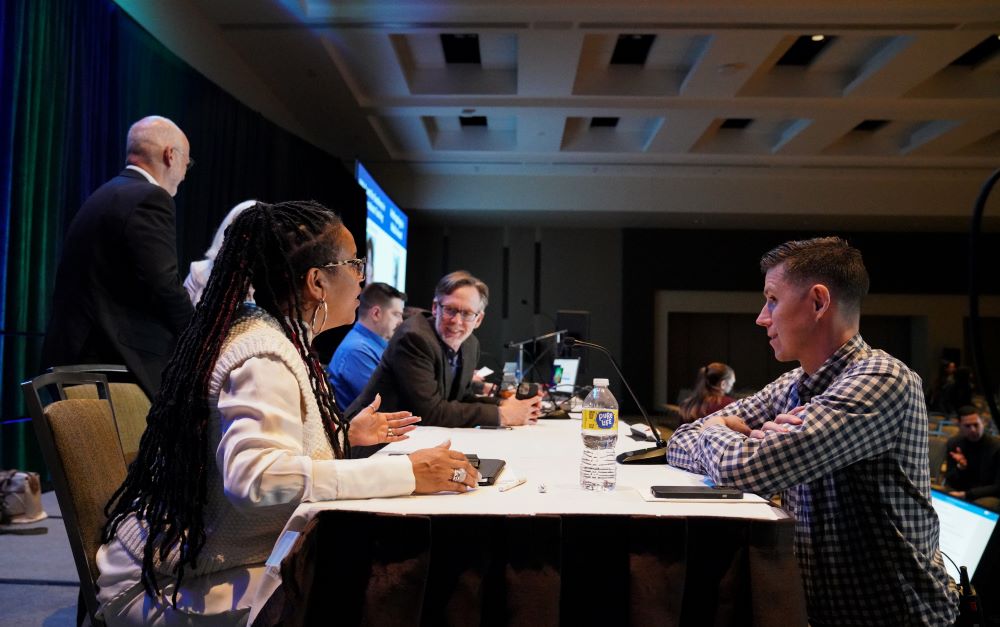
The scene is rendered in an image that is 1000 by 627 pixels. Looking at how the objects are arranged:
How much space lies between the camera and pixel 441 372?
114 inches

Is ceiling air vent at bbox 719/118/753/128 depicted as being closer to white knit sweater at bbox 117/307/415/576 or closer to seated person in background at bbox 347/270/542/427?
seated person in background at bbox 347/270/542/427

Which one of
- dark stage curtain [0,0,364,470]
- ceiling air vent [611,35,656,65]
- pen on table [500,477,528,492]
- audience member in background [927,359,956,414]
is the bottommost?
audience member in background [927,359,956,414]

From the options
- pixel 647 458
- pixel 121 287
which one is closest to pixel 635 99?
pixel 121 287

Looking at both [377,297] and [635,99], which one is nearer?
[377,297]

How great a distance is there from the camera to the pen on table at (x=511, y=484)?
53.4 inches

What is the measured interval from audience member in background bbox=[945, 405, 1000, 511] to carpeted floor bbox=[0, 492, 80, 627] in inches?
194

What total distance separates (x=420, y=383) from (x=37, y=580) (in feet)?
5.05

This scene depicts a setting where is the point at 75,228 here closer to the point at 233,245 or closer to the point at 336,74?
the point at 233,245

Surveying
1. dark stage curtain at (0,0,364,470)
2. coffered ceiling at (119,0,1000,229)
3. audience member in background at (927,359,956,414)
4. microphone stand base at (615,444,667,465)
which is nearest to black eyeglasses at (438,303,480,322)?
microphone stand base at (615,444,667,465)

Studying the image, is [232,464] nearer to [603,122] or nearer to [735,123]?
[603,122]

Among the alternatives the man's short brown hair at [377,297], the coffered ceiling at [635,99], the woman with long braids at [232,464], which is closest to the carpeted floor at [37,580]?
the woman with long braids at [232,464]

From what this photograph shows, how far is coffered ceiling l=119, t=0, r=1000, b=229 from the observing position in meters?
5.48

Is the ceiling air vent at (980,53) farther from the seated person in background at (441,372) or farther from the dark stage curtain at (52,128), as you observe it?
the dark stage curtain at (52,128)

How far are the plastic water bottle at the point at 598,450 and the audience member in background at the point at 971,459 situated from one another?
13.7 feet
